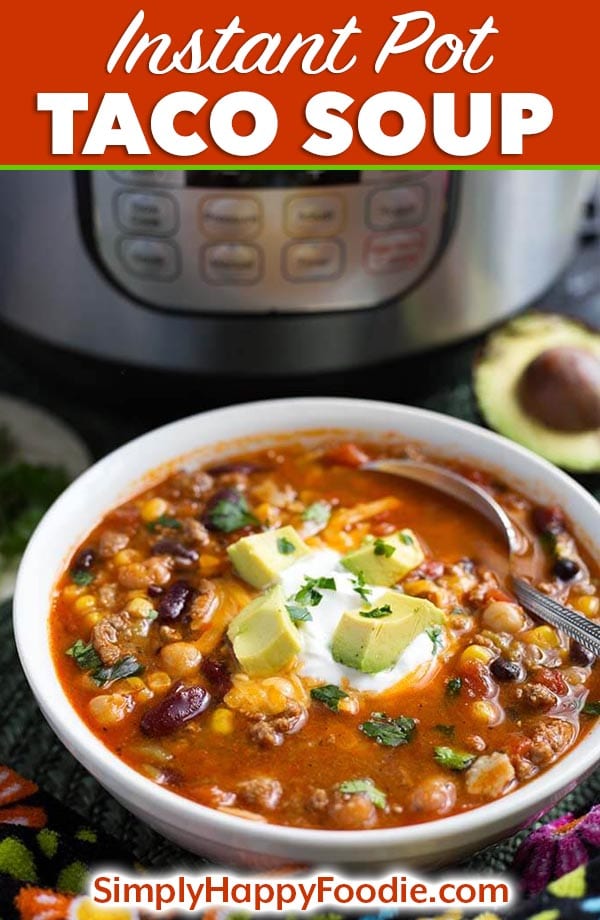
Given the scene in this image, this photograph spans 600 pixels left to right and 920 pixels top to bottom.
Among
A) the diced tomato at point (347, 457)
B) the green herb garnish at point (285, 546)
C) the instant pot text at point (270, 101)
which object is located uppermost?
the instant pot text at point (270, 101)

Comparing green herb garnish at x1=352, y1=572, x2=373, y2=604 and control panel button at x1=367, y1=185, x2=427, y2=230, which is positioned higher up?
control panel button at x1=367, y1=185, x2=427, y2=230

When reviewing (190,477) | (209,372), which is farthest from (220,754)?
(209,372)

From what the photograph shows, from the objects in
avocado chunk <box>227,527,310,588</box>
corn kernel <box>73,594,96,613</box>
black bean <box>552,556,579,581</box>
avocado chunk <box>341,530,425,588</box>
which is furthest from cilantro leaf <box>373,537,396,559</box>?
corn kernel <box>73,594,96,613</box>

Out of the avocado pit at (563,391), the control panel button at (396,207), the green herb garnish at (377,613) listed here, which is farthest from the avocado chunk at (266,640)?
the avocado pit at (563,391)

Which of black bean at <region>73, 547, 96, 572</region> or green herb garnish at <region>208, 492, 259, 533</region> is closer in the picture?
black bean at <region>73, 547, 96, 572</region>

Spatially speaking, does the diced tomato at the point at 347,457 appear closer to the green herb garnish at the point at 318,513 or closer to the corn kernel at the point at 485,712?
the green herb garnish at the point at 318,513

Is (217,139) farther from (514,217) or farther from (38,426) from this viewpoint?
(38,426)

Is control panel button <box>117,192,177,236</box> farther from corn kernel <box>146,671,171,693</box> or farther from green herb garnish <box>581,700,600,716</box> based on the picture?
green herb garnish <box>581,700,600,716</box>
